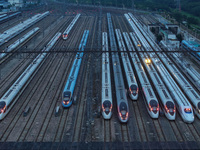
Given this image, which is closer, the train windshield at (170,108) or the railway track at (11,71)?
the train windshield at (170,108)

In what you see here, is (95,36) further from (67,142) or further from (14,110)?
(67,142)

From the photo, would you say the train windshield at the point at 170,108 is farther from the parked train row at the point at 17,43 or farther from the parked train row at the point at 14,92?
the parked train row at the point at 17,43

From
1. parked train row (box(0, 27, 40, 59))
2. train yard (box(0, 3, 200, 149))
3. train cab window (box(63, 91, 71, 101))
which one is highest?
parked train row (box(0, 27, 40, 59))

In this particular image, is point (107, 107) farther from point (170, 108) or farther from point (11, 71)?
point (11, 71)

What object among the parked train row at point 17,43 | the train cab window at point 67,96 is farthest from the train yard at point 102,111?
the parked train row at point 17,43

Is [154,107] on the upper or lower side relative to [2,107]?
lower

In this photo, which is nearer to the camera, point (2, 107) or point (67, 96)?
point (2, 107)

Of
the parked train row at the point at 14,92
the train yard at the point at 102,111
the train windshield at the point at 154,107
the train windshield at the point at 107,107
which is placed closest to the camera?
the train yard at the point at 102,111

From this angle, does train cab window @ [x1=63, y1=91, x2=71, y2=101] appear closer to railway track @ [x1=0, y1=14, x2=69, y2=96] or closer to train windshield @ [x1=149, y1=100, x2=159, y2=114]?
railway track @ [x1=0, y1=14, x2=69, y2=96]

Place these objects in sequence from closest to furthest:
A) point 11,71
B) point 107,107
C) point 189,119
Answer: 1. point 189,119
2. point 107,107
3. point 11,71

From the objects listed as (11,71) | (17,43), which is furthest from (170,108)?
(17,43)

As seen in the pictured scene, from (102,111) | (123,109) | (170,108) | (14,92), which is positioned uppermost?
(14,92)

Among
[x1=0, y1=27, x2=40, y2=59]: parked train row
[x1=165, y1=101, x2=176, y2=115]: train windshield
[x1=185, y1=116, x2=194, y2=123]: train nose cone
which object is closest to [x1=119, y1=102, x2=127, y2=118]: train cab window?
[x1=165, y1=101, x2=176, y2=115]: train windshield
